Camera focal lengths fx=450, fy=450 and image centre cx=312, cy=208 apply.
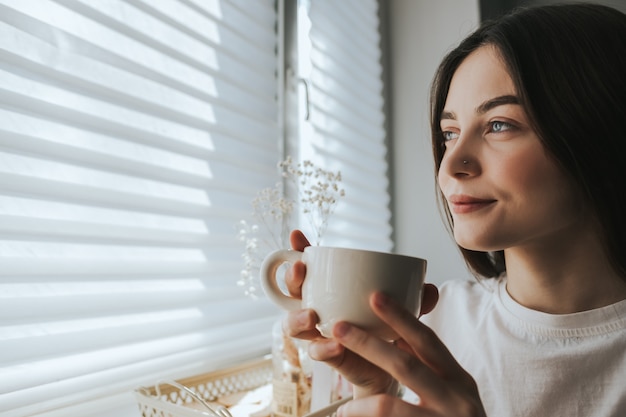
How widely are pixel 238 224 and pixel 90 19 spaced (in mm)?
572

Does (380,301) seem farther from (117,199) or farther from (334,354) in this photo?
(117,199)

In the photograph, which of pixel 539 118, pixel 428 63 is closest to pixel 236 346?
pixel 539 118

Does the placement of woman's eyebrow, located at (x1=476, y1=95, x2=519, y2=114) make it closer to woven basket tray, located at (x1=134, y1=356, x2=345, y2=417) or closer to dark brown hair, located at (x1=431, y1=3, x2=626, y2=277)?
dark brown hair, located at (x1=431, y1=3, x2=626, y2=277)

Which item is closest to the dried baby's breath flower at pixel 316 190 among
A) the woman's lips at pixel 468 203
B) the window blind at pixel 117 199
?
the window blind at pixel 117 199

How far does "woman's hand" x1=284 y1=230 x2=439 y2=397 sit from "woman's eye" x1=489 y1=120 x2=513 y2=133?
44cm

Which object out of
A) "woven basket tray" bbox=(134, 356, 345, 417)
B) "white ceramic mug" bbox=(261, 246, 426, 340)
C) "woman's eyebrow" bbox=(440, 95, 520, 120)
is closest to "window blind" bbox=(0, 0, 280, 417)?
"woven basket tray" bbox=(134, 356, 345, 417)

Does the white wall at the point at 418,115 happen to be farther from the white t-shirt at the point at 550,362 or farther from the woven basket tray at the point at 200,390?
the woven basket tray at the point at 200,390

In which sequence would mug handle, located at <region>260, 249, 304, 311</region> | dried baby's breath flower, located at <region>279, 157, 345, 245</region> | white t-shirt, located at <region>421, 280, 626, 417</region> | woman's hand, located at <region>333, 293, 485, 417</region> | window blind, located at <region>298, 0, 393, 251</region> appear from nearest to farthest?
woman's hand, located at <region>333, 293, 485, 417</region> → mug handle, located at <region>260, 249, 304, 311</region> → white t-shirt, located at <region>421, 280, 626, 417</region> → dried baby's breath flower, located at <region>279, 157, 345, 245</region> → window blind, located at <region>298, 0, 393, 251</region>

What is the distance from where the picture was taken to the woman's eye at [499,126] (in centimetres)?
76

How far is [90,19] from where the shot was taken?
906 mm

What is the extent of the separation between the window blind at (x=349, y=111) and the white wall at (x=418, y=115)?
82 millimetres

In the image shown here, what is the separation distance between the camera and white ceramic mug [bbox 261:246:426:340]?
0.48m

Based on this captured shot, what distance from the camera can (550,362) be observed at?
84cm

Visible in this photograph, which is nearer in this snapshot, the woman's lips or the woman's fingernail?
the woman's fingernail
